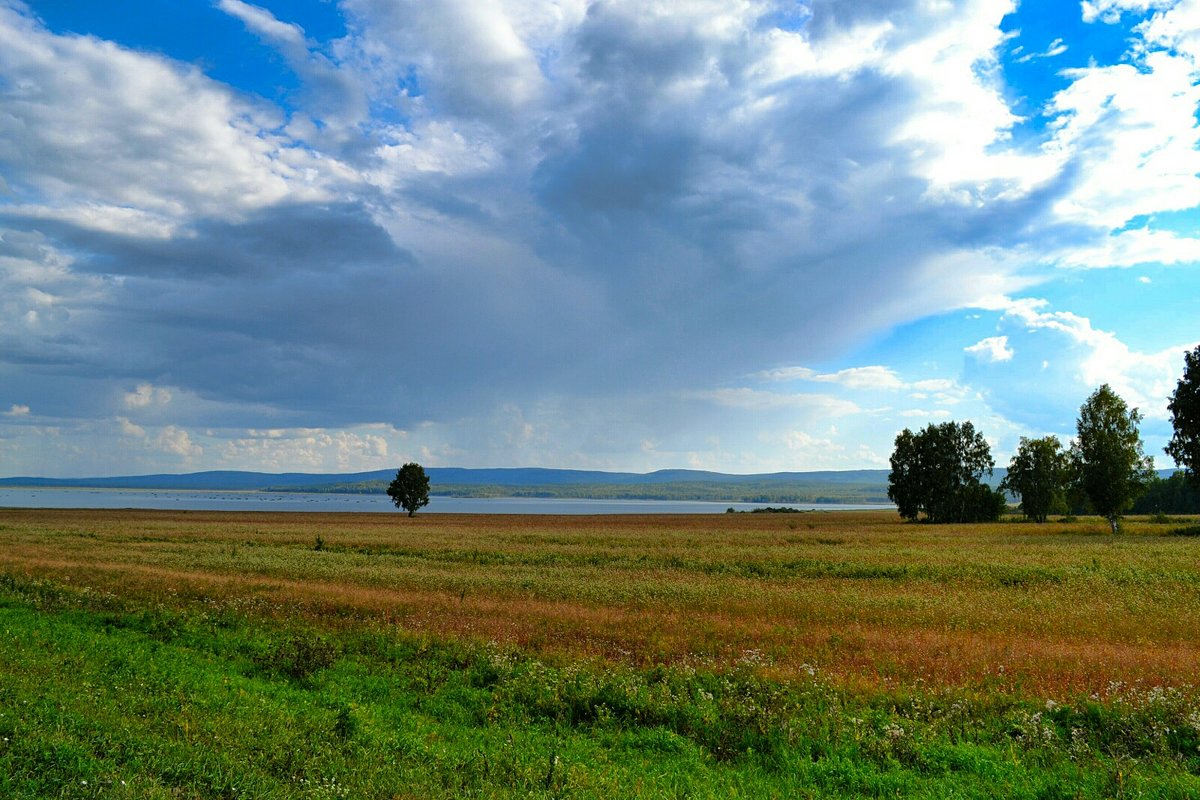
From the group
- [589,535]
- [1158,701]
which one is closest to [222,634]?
[1158,701]

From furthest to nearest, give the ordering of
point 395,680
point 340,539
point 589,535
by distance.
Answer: point 589,535 → point 340,539 → point 395,680

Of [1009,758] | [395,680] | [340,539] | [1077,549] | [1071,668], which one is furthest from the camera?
[340,539]

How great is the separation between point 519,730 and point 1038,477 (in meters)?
118

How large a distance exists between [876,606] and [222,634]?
21.2 metres

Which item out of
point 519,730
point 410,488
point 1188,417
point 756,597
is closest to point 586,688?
point 519,730

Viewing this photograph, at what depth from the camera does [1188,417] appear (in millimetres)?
61750

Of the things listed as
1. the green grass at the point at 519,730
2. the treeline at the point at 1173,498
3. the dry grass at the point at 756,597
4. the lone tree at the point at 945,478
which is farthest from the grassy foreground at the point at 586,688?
the treeline at the point at 1173,498

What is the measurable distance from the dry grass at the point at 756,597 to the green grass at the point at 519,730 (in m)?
1.89

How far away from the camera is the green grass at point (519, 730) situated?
26.6 ft

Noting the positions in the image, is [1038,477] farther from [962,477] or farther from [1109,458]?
[1109,458]

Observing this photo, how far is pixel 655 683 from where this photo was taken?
44.9 feet

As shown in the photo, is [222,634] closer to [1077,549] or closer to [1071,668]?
[1071,668]

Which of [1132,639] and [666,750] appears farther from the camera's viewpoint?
[1132,639]

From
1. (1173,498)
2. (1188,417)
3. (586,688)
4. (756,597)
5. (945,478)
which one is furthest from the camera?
(1173,498)
